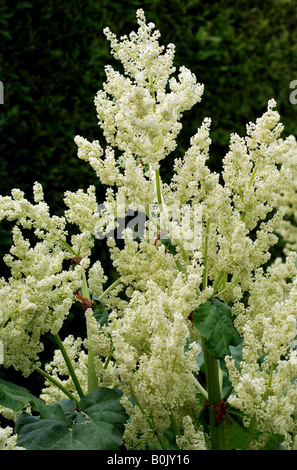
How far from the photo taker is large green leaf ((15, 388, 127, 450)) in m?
1.21

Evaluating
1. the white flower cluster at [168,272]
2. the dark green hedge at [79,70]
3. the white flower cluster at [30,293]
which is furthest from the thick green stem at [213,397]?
the dark green hedge at [79,70]

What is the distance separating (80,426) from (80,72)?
12.0 ft

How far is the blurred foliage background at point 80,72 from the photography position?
4234mm

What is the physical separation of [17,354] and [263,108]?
4.80 m

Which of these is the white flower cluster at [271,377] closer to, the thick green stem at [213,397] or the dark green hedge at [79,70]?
the thick green stem at [213,397]

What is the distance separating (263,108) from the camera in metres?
5.66

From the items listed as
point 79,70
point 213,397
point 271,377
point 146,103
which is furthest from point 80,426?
point 79,70

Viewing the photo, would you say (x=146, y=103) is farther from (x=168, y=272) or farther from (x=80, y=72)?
(x=80, y=72)

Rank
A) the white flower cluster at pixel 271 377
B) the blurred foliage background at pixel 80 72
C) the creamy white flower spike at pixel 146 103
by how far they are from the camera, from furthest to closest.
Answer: the blurred foliage background at pixel 80 72, the creamy white flower spike at pixel 146 103, the white flower cluster at pixel 271 377

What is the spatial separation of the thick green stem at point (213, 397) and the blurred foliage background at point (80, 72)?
8.92ft

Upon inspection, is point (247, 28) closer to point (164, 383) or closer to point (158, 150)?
point (158, 150)

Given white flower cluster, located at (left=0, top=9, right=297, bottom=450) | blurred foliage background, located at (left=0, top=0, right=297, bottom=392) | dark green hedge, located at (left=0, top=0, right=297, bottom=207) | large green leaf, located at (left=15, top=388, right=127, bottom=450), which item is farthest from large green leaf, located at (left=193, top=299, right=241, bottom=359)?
dark green hedge, located at (left=0, top=0, right=297, bottom=207)

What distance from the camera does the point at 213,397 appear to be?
Answer: 1.35 metres
